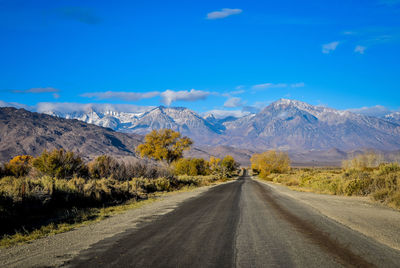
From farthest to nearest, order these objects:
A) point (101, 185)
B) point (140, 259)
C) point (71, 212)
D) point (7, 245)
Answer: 1. point (101, 185)
2. point (71, 212)
3. point (7, 245)
4. point (140, 259)

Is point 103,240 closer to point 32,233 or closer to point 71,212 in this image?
point 32,233

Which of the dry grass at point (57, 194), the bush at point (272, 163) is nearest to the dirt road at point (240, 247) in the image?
the dry grass at point (57, 194)

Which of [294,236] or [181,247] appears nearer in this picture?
[181,247]

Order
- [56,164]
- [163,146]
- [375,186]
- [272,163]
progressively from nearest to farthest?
[375,186] < [56,164] < [163,146] < [272,163]

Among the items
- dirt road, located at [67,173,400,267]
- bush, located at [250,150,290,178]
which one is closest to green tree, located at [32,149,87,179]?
dirt road, located at [67,173,400,267]

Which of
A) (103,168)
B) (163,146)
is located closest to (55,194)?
(103,168)

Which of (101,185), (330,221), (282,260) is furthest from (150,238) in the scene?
(101,185)

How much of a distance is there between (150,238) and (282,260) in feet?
11.6

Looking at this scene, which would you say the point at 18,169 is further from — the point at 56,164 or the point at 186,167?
the point at 186,167

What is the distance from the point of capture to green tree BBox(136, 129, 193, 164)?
187 feet

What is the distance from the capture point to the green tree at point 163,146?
2244 inches

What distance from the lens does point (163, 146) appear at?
5762cm

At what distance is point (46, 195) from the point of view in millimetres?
12562

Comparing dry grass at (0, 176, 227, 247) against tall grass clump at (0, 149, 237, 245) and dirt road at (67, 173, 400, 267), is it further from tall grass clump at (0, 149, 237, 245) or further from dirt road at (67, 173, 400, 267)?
dirt road at (67, 173, 400, 267)
